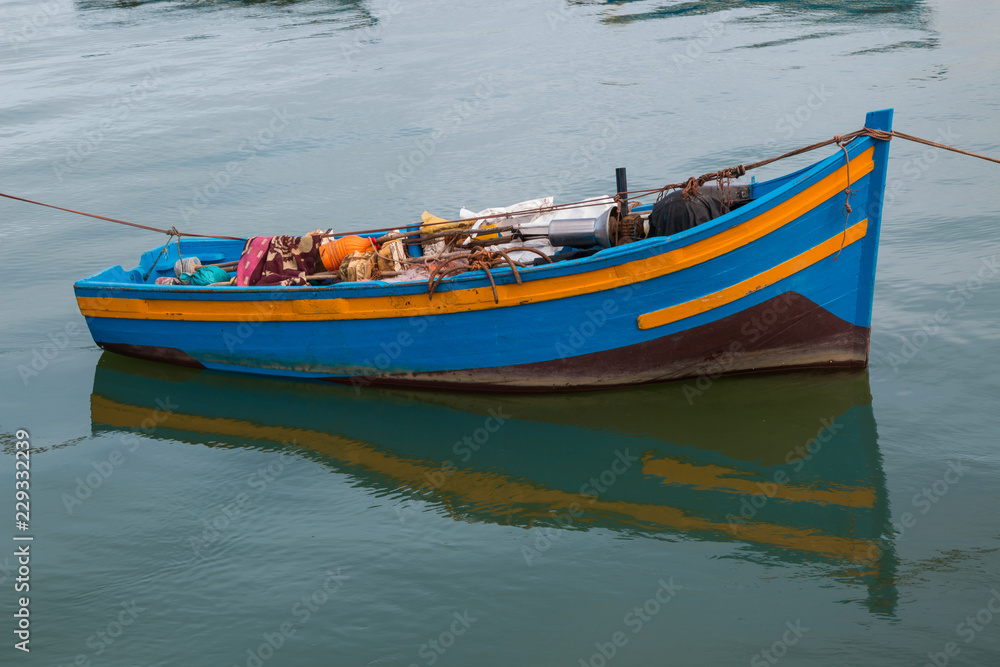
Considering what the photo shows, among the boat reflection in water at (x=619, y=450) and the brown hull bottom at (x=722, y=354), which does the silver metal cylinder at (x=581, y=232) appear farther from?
the boat reflection in water at (x=619, y=450)

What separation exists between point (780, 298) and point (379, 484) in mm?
3728

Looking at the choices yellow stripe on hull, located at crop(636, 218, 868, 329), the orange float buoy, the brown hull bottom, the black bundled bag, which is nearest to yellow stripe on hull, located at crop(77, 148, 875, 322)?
yellow stripe on hull, located at crop(636, 218, 868, 329)

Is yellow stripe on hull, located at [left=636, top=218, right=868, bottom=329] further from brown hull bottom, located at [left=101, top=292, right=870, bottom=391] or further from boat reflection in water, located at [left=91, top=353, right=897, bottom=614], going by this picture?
boat reflection in water, located at [left=91, top=353, right=897, bottom=614]

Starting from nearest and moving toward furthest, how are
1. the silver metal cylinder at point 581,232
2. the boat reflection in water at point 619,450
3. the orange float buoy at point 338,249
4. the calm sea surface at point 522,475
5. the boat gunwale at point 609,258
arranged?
the calm sea surface at point 522,475 → the boat reflection in water at point 619,450 → the boat gunwale at point 609,258 → the silver metal cylinder at point 581,232 → the orange float buoy at point 338,249

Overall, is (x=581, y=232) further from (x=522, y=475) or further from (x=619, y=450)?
(x=522, y=475)

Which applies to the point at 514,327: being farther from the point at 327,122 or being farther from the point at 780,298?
the point at 327,122

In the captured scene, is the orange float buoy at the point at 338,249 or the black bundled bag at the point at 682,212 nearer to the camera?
the black bundled bag at the point at 682,212

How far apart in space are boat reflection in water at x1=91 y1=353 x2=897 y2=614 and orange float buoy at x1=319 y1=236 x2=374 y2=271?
125 cm

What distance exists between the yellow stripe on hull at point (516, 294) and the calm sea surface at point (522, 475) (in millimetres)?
928

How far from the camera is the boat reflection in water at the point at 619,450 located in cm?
626

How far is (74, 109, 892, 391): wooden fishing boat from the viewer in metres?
7.00

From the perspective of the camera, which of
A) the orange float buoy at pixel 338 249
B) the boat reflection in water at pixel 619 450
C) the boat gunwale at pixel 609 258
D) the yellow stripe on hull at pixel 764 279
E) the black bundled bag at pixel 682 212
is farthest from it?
the orange float buoy at pixel 338 249

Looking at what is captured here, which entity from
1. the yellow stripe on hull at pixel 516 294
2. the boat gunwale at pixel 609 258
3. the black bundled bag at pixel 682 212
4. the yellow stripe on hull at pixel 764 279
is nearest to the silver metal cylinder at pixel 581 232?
the boat gunwale at pixel 609 258

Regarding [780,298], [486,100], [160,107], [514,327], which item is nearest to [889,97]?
[486,100]
